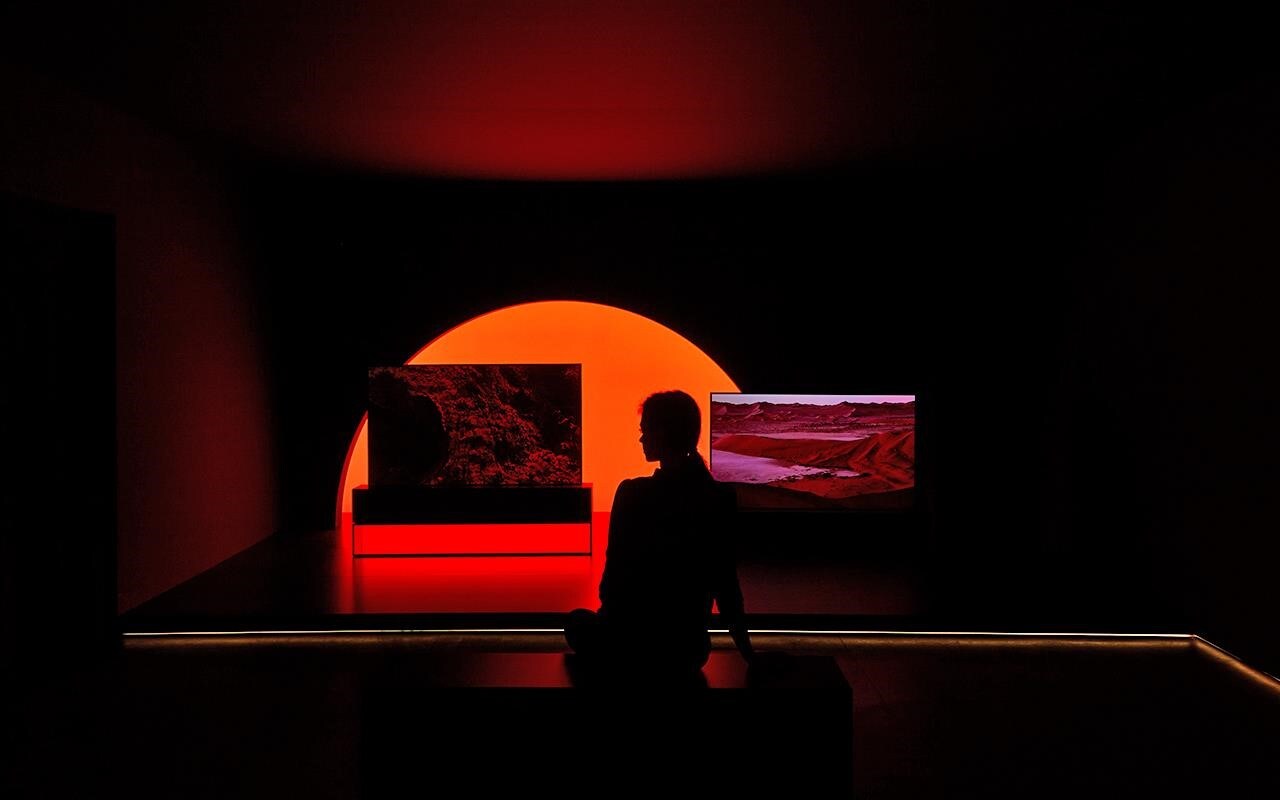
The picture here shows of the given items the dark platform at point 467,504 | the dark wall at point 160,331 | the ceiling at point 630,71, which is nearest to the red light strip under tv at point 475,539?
the dark platform at point 467,504

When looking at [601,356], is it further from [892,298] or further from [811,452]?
[892,298]

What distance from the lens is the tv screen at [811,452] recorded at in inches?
268

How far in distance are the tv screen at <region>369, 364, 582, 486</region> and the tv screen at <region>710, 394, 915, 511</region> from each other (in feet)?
3.45

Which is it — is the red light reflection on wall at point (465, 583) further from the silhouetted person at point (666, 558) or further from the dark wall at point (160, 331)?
the silhouetted person at point (666, 558)

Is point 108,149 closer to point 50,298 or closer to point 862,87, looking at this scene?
point 50,298

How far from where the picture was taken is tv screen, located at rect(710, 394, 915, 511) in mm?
6801

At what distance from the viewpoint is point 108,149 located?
5.01 m

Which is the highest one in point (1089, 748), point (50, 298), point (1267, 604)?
point (50, 298)

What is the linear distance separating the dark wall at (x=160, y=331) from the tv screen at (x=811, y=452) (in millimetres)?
3276

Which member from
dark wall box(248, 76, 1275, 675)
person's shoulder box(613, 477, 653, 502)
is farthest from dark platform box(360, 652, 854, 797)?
dark wall box(248, 76, 1275, 675)

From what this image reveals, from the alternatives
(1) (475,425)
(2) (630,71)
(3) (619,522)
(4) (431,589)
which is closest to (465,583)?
(4) (431,589)

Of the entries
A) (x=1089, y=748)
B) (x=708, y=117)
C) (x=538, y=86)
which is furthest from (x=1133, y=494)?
(x=538, y=86)

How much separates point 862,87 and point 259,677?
3.93 meters

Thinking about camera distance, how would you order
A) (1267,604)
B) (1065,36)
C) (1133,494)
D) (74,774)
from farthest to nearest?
(1133,494) < (1267,604) < (1065,36) < (74,774)
